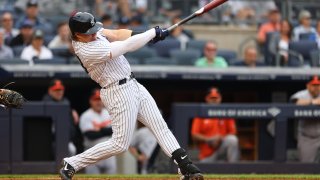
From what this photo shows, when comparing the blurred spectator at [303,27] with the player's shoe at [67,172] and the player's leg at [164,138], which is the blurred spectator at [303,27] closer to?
the player's leg at [164,138]

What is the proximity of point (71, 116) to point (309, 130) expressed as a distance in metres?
2.96

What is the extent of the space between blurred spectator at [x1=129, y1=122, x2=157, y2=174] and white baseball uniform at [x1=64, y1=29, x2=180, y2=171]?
388 cm

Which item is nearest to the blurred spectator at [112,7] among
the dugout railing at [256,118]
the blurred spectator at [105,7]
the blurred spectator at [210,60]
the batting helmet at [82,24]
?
the blurred spectator at [105,7]

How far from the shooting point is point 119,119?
7.21 meters

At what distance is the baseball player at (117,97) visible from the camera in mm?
7102

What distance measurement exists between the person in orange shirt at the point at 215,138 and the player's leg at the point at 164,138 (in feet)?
11.6

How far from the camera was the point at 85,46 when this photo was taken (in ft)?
23.4

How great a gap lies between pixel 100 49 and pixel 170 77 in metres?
4.07

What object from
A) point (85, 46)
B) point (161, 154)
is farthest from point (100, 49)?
point (161, 154)

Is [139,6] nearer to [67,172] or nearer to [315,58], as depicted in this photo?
[315,58]

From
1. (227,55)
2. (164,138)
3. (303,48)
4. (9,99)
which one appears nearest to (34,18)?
(227,55)

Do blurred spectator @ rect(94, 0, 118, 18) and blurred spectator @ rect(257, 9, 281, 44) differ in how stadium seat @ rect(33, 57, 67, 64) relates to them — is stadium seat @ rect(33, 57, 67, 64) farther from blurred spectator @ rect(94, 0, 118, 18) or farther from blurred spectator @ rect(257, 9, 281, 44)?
blurred spectator @ rect(257, 9, 281, 44)

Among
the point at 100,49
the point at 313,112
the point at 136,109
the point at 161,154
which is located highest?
the point at 100,49

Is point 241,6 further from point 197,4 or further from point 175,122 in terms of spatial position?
point 175,122
